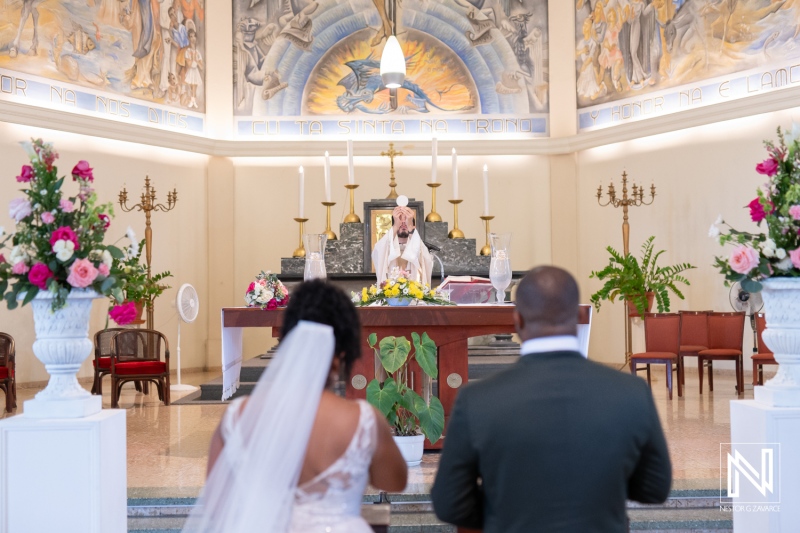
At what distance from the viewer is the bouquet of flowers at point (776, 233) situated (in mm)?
4082

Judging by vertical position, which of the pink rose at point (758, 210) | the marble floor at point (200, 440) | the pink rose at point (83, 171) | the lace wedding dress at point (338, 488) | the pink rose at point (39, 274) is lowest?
the marble floor at point (200, 440)

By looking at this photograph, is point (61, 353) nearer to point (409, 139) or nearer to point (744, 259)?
point (744, 259)

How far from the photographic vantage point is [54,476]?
3.95 metres

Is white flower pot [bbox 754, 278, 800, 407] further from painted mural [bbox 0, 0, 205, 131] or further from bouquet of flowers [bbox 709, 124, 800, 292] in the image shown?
painted mural [bbox 0, 0, 205, 131]

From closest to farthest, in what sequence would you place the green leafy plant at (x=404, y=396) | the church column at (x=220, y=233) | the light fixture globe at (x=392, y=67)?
the green leafy plant at (x=404, y=396) < the light fixture globe at (x=392, y=67) < the church column at (x=220, y=233)

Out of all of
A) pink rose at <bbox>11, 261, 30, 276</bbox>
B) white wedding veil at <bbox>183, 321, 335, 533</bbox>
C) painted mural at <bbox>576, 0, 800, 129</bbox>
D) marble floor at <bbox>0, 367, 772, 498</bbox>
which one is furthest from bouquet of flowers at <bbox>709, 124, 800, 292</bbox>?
painted mural at <bbox>576, 0, 800, 129</bbox>

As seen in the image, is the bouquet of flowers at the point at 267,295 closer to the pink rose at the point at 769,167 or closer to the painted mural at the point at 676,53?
the pink rose at the point at 769,167

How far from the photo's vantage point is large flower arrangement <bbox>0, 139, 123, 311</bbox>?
4.01 meters

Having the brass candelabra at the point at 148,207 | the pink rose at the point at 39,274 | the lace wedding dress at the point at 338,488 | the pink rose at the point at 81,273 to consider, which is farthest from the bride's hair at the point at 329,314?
the brass candelabra at the point at 148,207

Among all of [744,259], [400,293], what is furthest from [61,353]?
[744,259]

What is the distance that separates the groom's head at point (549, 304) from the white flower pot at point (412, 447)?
3.88 metres

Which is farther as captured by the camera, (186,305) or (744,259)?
(186,305)

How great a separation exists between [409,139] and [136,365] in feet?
21.6

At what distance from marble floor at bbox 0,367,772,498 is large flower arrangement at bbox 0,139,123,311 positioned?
1742 mm
